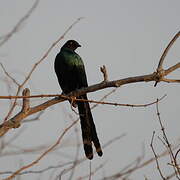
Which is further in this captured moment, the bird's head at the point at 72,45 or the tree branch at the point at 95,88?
the bird's head at the point at 72,45

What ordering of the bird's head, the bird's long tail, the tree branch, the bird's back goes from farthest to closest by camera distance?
the bird's head → the bird's back → the bird's long tail → the tree branch

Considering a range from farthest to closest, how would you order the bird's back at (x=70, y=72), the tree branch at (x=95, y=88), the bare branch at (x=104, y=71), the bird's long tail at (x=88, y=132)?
the bird's back at (x=70, y=72) → the bird's long tail at (x=88, y=132) → the bare branch at (x=104, y=71) → the tree branch at (x=95, y=88)

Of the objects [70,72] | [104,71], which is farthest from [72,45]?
[104,71]

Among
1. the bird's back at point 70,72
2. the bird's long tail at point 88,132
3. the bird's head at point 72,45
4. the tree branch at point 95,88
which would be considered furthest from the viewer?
the bird's head at point 72,45

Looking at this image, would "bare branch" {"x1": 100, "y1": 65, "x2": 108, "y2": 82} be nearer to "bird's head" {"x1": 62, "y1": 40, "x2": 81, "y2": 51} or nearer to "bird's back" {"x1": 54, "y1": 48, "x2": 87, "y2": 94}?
"bird's back" {"x1": 54, "y1": 48, "x2": 87, "y2": 94}

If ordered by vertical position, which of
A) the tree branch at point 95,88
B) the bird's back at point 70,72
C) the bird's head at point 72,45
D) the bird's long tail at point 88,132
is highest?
the bird's head at point 72,45

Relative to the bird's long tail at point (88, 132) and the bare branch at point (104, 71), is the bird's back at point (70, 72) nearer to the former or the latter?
the bird's long tail at point (88, 132)

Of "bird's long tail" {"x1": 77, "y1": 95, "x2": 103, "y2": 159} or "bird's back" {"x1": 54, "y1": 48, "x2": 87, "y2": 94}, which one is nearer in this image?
"bird's long tail" {"x1": 77, "y1": 95, "x2": 103, "y2": 159}

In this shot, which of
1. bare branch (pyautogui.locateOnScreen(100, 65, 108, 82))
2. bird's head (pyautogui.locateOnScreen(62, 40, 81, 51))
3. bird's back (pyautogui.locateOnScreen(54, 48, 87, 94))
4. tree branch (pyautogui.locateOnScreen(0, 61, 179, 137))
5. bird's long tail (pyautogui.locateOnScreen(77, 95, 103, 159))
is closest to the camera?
tree branch (pyautogui.locateOnScreen(0, 61, 179, 137))

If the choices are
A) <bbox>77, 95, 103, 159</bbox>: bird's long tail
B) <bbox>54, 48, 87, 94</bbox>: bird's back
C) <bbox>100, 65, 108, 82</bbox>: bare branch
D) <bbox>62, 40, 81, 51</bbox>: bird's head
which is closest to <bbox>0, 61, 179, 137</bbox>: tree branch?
<bbox>100, 65, 108, 82</bbox>: bare branch

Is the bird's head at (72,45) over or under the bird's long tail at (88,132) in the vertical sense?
over

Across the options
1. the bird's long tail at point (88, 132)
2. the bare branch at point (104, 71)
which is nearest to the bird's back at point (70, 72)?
the bird's long tail at point (88, 132)

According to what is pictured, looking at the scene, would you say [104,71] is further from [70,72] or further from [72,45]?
[72,45]

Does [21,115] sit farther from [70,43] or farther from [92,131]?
[70,43]
